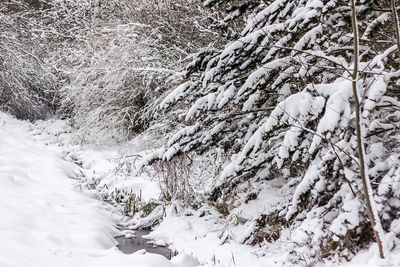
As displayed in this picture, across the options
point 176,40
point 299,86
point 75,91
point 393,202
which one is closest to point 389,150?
A: point 393,202

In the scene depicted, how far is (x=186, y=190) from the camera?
4918mm

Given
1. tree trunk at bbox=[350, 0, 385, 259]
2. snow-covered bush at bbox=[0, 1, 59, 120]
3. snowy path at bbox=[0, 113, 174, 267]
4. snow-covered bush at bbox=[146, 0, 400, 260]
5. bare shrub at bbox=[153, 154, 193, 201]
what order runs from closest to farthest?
tree trunk at bbox=[350, 0, 385, 259] → snow-covered bush at bbox=[146, 0, 400, 260] → snowy path at bbox=[0, 113, 174, 267] → bare shrub at bbox=[153, 154, 193, 201] → snow-covered bush at bbox=[0, 1, 59, 120]

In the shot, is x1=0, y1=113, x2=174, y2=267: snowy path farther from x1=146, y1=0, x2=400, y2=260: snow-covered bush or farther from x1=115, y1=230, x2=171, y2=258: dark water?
x1=146, y1=0, x2=400, y2=260: snow-covered bush

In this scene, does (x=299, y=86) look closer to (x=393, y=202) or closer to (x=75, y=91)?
(x=393, y=202)

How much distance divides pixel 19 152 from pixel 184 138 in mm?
4054

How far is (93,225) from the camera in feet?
13.1

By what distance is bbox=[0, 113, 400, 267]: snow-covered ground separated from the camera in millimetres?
2953

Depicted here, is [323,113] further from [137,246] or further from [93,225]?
[93,225]

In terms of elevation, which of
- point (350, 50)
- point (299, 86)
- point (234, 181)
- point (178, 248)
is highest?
point (350, 50)

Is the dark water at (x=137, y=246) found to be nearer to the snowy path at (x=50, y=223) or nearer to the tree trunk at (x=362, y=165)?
the snowy path at (x=50, y=223)

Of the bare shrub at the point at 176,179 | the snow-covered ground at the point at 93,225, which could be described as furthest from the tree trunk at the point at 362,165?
the bare shrub at the point at 176,179

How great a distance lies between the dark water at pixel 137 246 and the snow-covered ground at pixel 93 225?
0.12m

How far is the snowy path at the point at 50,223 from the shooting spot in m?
2.83

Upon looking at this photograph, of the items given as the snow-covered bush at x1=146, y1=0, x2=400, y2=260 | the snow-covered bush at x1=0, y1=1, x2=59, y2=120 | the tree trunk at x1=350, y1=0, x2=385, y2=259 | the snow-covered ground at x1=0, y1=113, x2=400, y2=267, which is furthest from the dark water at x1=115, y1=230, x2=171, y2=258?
the snow-covered bush at x1=0, y1=1, x2=59, y2=120
